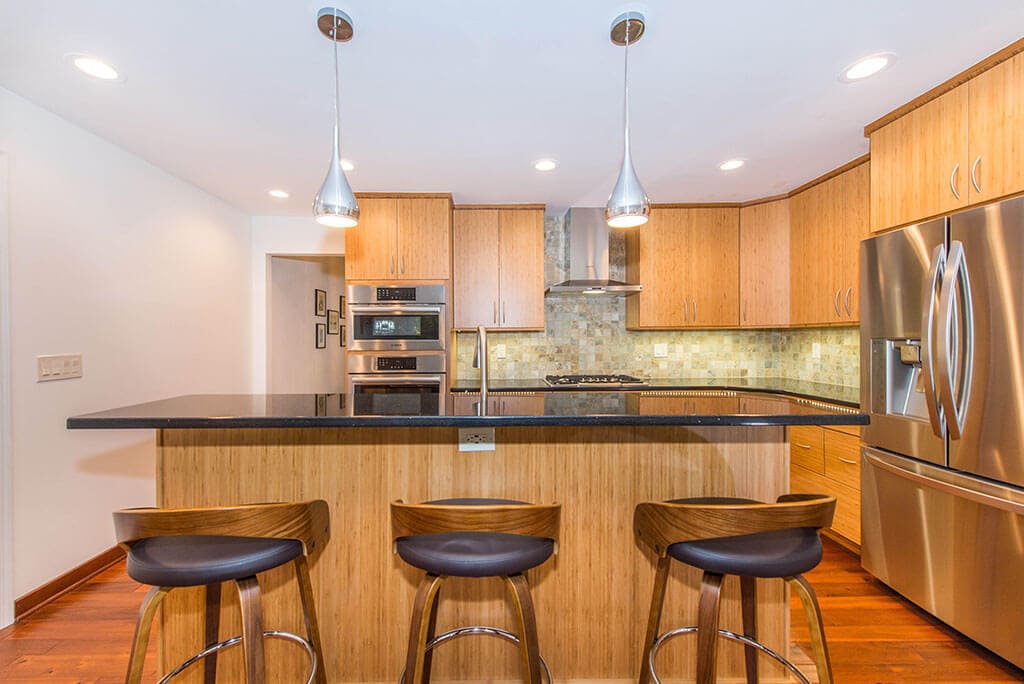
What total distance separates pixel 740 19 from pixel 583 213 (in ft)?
7.31

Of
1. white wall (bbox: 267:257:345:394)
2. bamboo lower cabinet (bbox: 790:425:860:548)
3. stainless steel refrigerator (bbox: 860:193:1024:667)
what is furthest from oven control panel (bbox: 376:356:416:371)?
stainless steel refrigerator (bbox: 860:193:1024:667)

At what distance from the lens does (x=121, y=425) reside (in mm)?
1262

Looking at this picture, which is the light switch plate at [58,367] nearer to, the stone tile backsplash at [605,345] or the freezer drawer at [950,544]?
the stone tile backsplash at [605,345]

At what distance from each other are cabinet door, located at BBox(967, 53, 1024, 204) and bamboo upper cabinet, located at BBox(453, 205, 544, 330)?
2513 mm

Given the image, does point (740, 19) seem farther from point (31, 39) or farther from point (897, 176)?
point (31, 39)

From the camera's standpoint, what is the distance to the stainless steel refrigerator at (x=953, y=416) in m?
1.67

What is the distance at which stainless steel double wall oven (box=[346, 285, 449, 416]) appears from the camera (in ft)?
11.1

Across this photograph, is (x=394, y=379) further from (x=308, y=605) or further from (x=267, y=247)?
(x=308, y=605)

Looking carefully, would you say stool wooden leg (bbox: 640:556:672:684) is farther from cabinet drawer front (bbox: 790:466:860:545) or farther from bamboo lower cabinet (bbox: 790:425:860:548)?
cabinet drawer front (bbox: 790:466:860:545)

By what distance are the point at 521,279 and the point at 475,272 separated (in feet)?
1.29

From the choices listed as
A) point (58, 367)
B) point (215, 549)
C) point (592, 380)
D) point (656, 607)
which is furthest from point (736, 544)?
point (58, 367)

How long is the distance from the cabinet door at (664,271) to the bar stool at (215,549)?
3.16m

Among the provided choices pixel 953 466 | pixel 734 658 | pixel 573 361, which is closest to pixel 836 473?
pixel 953 466

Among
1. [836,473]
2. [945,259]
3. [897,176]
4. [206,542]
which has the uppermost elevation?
[897,176]
